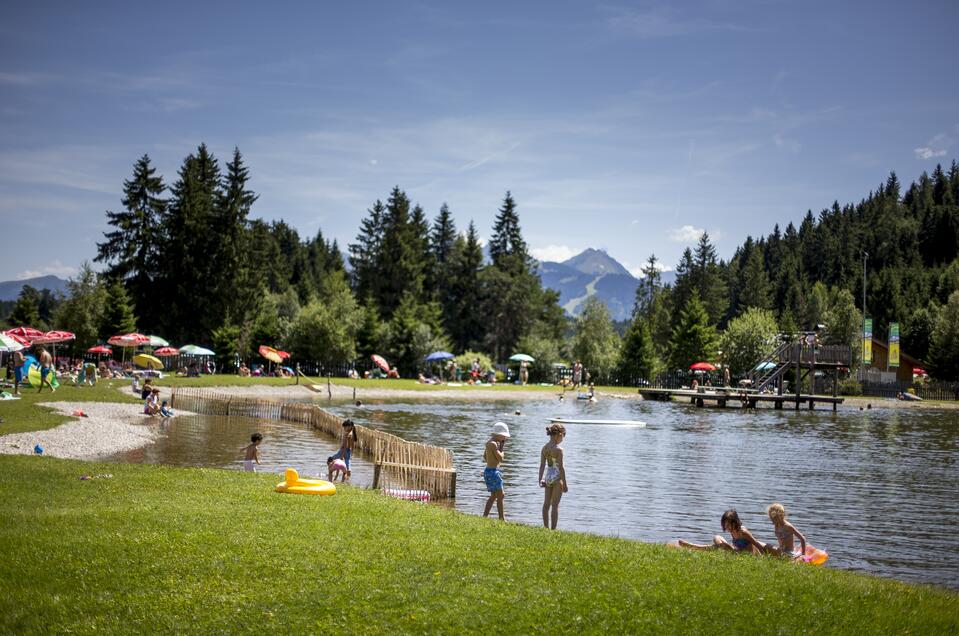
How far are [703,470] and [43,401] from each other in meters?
26.8

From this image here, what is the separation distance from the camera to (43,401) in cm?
3234

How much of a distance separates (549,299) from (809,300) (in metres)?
51.5

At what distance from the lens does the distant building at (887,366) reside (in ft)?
278

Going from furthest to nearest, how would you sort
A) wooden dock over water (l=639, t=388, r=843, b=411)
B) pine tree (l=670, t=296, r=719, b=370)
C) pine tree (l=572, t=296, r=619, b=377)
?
pine tree (l=670, t=296, r=719, b=370) < pine tree (l=572, t=296, r=619, b=377) < wooden dock over water (l=639, t=388, r=843, b=411)

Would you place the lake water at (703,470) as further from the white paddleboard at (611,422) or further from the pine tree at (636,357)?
the pine tree at (636,357)

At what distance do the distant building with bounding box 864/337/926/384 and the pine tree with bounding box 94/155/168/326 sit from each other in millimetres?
76009

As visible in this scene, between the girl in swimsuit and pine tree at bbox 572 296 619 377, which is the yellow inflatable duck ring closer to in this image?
the girl in swimsuit

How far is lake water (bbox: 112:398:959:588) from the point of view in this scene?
55.4ft

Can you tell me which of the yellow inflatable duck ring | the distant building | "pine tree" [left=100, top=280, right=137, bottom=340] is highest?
"pine tree" [left=100, top=280, right=137, bottom=340]

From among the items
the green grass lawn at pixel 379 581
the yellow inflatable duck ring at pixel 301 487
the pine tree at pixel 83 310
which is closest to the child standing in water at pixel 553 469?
the green grass lawn at pixel 379 581

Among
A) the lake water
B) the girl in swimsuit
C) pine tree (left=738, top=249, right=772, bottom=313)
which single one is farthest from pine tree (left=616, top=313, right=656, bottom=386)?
the girl in swimsuit

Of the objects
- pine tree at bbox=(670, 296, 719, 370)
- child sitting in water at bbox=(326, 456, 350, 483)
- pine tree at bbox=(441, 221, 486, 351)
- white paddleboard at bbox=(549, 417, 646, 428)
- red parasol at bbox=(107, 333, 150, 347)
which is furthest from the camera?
pine tree at bbox=(441, 221, 486, 351)

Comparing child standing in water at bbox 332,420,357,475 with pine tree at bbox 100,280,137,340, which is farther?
pine tree at bbox 100,280,137,340

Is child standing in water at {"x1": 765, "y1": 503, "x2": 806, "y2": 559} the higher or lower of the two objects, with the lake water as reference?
higher
